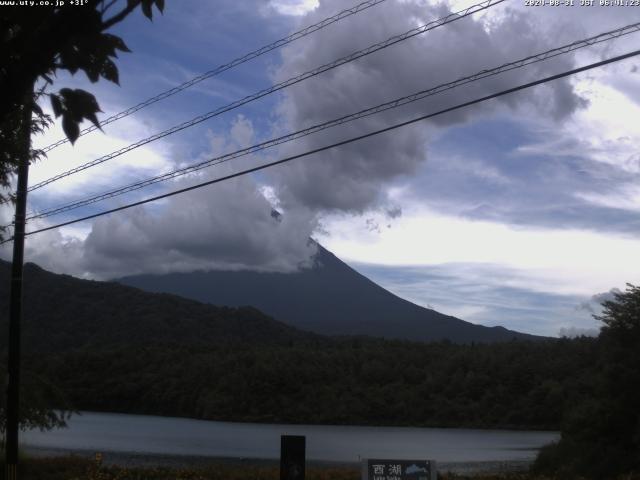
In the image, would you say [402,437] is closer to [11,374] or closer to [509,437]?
[509,437]

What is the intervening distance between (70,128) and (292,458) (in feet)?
28.8

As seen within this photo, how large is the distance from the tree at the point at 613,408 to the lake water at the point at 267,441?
21292mm

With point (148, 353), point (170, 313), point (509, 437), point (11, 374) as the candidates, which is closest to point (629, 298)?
point (11, 374)

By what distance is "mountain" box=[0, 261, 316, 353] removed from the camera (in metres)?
109

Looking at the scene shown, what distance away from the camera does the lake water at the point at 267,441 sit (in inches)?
2042

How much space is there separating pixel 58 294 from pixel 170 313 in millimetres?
23954

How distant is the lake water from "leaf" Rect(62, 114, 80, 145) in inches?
1621

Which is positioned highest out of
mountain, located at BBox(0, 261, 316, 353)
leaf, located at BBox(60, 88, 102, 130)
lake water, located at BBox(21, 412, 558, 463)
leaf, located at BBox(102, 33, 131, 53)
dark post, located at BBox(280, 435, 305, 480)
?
mountain, located at BBox(0, 261, 316, 353)

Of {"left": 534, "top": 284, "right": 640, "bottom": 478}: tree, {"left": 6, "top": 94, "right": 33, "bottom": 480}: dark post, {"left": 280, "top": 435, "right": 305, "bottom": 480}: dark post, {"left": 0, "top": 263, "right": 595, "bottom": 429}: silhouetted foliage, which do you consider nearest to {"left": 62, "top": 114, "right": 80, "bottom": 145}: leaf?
{"left": 280, "top": 435, "right": 305, "bottom": 480}: dark post

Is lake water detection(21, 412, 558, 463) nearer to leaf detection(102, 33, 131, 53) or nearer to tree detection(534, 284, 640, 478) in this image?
tree detection(534, 284, 640, 478)

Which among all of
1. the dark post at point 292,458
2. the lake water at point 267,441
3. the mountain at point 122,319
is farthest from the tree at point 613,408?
the mountain at point 122,319

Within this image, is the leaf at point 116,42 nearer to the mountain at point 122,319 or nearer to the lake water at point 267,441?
the lake water at point 267,441

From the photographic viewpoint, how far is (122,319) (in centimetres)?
13012

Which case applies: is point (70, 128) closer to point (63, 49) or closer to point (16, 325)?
point (63, 49)
